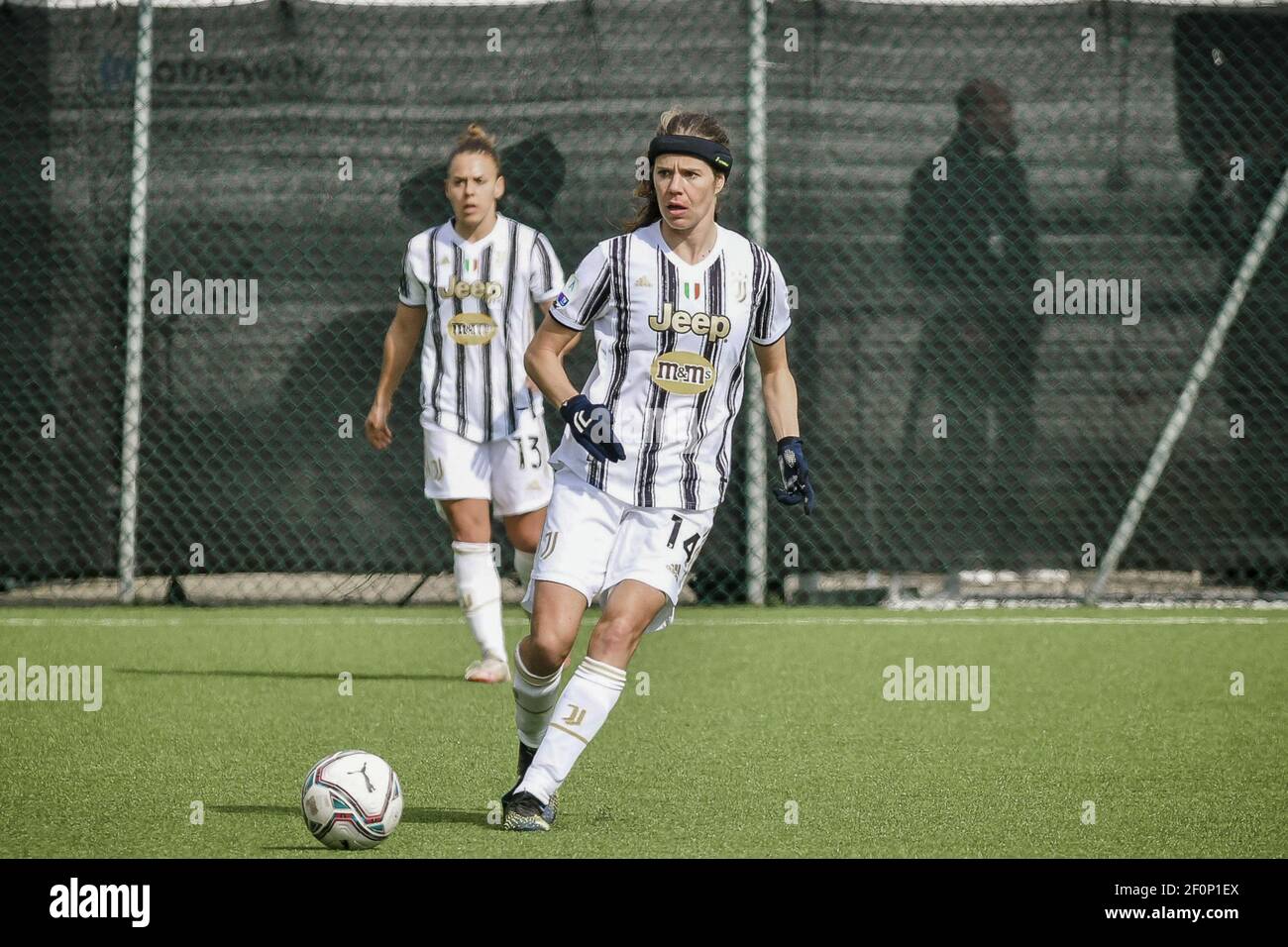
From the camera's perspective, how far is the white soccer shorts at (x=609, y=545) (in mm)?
4543

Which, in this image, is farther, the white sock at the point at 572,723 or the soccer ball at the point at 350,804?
the white sock at the point at 572,723

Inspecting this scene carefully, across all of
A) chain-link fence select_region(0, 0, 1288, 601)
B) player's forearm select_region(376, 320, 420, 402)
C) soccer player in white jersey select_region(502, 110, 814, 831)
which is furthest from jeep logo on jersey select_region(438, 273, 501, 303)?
soccer player in white jersey select_region(502, 110, 814, 831)

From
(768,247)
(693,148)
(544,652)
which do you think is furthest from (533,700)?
(768,247)

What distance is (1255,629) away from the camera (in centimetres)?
866

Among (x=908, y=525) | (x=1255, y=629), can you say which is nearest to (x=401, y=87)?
(x=908, y=525)

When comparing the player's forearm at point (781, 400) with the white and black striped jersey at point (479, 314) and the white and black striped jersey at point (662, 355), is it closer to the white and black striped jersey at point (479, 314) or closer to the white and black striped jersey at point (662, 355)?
the white and black striped jersey at point (662, 355)

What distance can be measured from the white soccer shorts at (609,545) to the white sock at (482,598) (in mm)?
2557

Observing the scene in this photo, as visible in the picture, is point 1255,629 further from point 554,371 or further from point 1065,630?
point 554,371

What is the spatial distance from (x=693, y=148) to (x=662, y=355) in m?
0.54

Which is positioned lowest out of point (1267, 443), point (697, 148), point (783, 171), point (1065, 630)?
point (1065, 630)

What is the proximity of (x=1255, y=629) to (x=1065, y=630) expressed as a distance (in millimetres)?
930

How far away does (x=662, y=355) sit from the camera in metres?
4.65

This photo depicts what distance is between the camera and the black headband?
4551 millimetres

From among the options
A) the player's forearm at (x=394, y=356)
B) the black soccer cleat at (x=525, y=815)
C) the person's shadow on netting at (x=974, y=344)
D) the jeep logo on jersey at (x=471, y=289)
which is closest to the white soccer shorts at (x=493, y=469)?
the player's forearm at (x=394, y=356)
